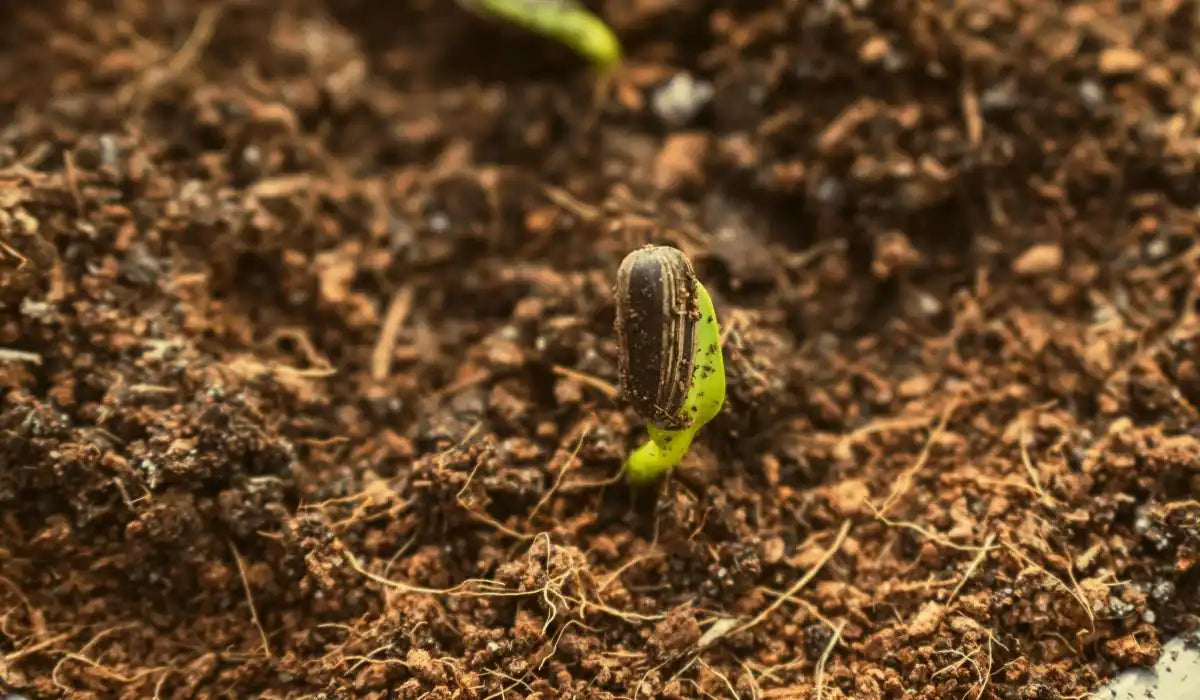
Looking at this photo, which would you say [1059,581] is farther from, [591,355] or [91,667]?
[91,667]

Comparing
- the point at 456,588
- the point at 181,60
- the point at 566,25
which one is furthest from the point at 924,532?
the point at 181,60

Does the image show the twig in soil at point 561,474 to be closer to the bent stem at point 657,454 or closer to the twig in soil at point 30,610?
the bent stem at point 657,454

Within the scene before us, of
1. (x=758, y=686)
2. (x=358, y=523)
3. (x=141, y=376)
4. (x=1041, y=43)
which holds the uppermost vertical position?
(x=1041, y=43)

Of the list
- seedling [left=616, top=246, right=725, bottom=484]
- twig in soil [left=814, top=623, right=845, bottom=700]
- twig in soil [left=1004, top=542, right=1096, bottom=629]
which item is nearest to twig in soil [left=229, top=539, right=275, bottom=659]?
seedling [left=616, top=246, right=725, bottom=484]

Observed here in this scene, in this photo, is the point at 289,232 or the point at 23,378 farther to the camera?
the point at 289,232

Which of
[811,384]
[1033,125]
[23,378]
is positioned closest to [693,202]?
[811,384]

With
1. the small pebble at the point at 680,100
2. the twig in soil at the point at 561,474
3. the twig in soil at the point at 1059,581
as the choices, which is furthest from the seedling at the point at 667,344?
the small pebble at the point at 680,100

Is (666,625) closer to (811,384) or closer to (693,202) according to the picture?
(811,384)
